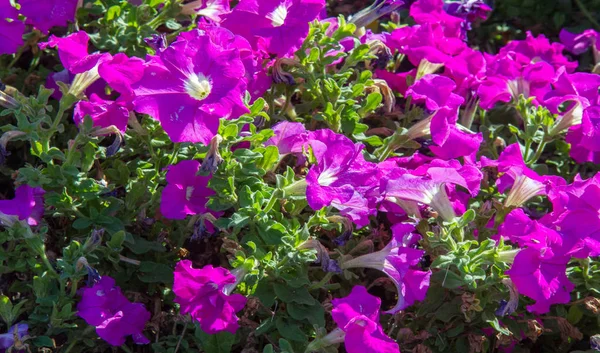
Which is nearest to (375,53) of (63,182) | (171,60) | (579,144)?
(579,144)

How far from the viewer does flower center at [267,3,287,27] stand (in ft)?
6.66

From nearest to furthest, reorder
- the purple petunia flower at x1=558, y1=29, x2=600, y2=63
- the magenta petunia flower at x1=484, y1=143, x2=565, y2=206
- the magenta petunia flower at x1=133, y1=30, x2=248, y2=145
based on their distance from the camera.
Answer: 1. the magenta petunia flower at x1=133, y1=30, x2=248, y2=145
2. the magenta petunia flower at x1=484, y1=143, x2=565, y2=206
3. the purple petunia flower at x1=558, y1=29, x2=600, y2=63

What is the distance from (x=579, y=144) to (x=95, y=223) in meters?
1.27

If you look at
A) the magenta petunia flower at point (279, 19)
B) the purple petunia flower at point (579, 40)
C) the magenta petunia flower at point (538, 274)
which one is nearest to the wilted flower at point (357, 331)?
the magenta petunia flower at point (538, 274)

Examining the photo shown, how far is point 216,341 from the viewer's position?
1.90 meters

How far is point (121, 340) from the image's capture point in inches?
75.3

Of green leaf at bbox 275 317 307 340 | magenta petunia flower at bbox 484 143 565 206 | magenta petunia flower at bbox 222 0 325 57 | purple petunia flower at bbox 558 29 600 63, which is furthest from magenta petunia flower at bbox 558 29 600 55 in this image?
green leaf at bbox 275 317 307 340

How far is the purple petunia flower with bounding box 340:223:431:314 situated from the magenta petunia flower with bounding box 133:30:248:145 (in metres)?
0.45

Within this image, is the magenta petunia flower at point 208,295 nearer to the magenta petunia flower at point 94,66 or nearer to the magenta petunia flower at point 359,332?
the magenta petunia flower at point 359,332

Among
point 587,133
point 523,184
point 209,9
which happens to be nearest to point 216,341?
point 523,184

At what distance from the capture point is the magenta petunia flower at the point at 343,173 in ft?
6.00

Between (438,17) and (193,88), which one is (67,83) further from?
(438,17)

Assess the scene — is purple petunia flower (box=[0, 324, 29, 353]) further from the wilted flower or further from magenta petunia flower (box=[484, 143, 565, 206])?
magenta petunia flower (box=[484, 143, 565, 206])

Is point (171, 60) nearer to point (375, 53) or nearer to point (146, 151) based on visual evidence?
point (146, 151)
